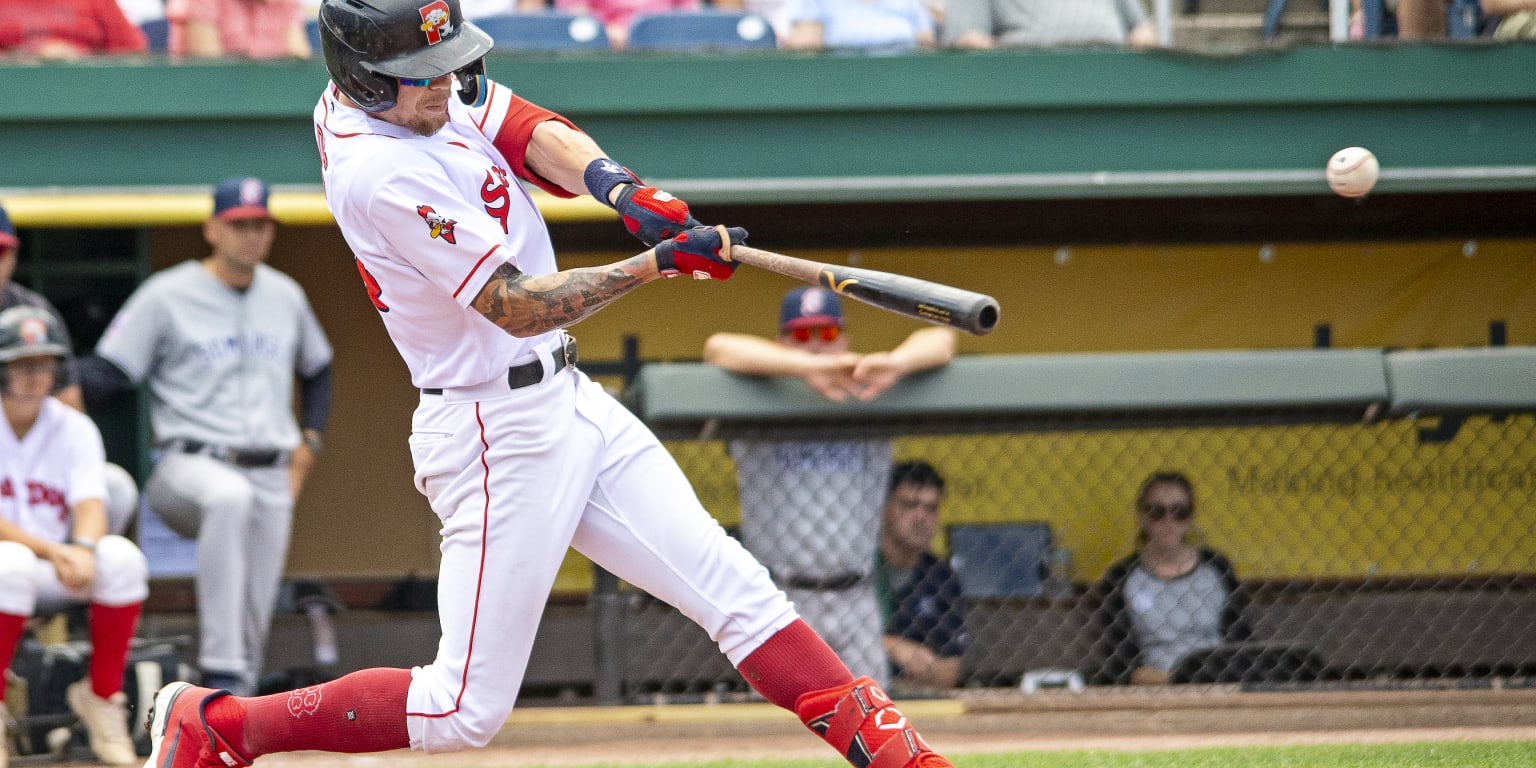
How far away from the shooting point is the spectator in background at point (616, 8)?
18.3 feet

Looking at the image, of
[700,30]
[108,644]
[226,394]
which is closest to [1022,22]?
[700,30]

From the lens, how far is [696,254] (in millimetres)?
2416

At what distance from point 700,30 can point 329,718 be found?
327 cm

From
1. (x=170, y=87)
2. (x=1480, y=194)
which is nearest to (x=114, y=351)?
(x=170, y=87)

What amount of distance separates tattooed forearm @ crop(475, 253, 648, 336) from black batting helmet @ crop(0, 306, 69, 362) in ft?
7.42

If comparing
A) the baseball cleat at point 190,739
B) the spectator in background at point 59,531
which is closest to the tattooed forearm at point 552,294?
the baseball cleat at point 190,739

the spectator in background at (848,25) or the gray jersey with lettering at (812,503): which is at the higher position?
the spectator in background at (848,25)

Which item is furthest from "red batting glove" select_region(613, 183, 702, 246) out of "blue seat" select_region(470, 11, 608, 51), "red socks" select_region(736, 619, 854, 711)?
"blue seat" select_region(470, 11, 608, 51)

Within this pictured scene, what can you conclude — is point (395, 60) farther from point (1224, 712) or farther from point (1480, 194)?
point (1480, 194)

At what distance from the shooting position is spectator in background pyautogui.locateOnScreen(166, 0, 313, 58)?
5191 millimetres

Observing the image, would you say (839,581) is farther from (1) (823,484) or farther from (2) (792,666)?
(2) (792,666)

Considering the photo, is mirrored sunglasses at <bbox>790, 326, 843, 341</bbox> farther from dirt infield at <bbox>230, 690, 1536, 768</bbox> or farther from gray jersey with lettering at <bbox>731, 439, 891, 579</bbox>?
dirt infield at <bbox>230, 690, 1536, 768</bbox>

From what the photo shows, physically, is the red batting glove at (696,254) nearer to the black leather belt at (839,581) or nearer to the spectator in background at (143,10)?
the black leather belt at (839,581)

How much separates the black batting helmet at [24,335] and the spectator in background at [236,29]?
1.31 metres
